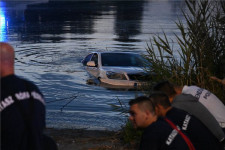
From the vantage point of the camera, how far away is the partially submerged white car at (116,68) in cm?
1550

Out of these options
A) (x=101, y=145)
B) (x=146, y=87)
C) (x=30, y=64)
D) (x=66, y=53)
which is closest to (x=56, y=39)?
(x=66, y=53)

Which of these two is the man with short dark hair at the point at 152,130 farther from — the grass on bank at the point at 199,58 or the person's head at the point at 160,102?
the grass on bank at the point at 199,58

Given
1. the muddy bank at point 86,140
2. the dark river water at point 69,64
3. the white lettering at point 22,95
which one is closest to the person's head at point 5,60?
the white lettering at point 22,95

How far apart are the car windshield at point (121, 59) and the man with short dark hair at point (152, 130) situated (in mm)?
11850

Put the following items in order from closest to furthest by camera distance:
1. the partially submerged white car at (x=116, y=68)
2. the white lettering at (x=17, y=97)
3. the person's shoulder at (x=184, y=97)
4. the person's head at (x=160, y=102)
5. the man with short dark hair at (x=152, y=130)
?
the white lettering at (x=17, y=97) < the man with short dark hair at (x=152, y=130) < the person's head at (x=160, y=102) < the person's shoulder at (x=184, y=97) < the partially submerged white car at (x=116, y=68)

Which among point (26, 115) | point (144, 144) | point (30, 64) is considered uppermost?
point (26, 115)

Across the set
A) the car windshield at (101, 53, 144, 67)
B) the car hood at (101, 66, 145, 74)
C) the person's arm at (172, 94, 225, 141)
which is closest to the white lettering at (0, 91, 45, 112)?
the person's arm at (172, 94, 225, 141)

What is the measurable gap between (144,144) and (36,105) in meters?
1.01

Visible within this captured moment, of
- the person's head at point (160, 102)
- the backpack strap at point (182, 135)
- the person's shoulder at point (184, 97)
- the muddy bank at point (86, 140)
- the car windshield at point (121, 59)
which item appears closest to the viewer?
the backpack strap at point (182, 135)

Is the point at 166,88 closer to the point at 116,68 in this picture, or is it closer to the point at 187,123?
the point at 187,123

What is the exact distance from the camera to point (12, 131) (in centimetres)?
389

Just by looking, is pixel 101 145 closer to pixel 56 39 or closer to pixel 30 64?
pixel 30 64

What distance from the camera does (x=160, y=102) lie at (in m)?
4.95

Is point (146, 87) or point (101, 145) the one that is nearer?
point (101, 145)
